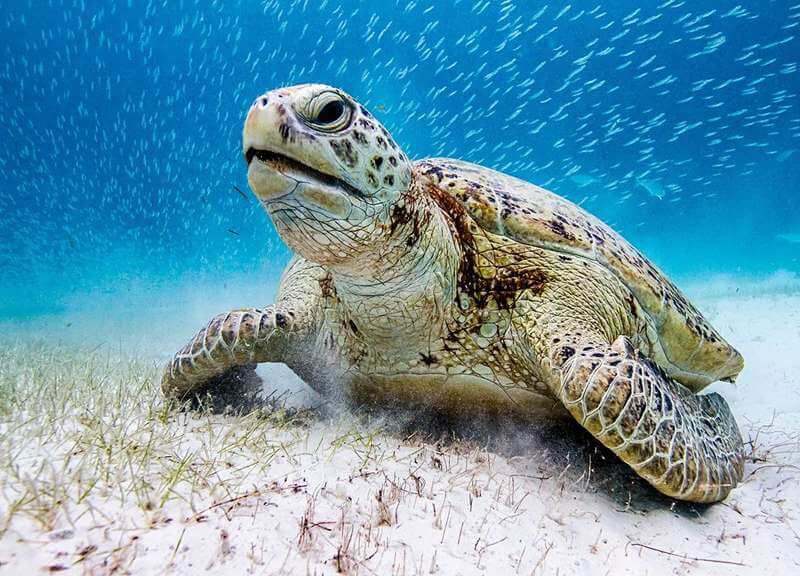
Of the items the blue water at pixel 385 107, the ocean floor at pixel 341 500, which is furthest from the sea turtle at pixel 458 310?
the blue water at pixel 385 107

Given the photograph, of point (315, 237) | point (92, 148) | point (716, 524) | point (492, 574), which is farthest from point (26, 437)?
point (92, 148)

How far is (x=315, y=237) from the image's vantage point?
6.45 ft

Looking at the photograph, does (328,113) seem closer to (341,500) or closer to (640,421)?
(341,500)

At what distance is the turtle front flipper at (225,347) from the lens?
2775mm

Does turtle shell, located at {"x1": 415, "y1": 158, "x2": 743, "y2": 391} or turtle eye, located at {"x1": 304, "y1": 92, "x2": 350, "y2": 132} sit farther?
turtle shell, located at {"x1": 415, "y1": 158, "x2": 743, "y2": 391}

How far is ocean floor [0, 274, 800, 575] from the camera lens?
3.94 feet

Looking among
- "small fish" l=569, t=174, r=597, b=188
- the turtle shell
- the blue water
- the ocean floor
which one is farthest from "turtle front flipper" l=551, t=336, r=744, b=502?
"small fish" l=569, t=174, r=597, b=188

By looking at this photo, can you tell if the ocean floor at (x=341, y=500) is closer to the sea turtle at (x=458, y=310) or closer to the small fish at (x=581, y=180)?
the sea turtle at (x=458, y=310)

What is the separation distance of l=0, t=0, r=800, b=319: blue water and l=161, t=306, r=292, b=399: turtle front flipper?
103ft

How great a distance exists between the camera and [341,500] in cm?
160

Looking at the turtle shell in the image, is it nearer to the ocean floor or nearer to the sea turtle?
the sea turtle

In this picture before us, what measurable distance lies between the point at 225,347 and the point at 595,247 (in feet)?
8.56

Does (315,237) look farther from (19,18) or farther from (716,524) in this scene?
(19,18)

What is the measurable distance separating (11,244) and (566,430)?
57.6 meters
